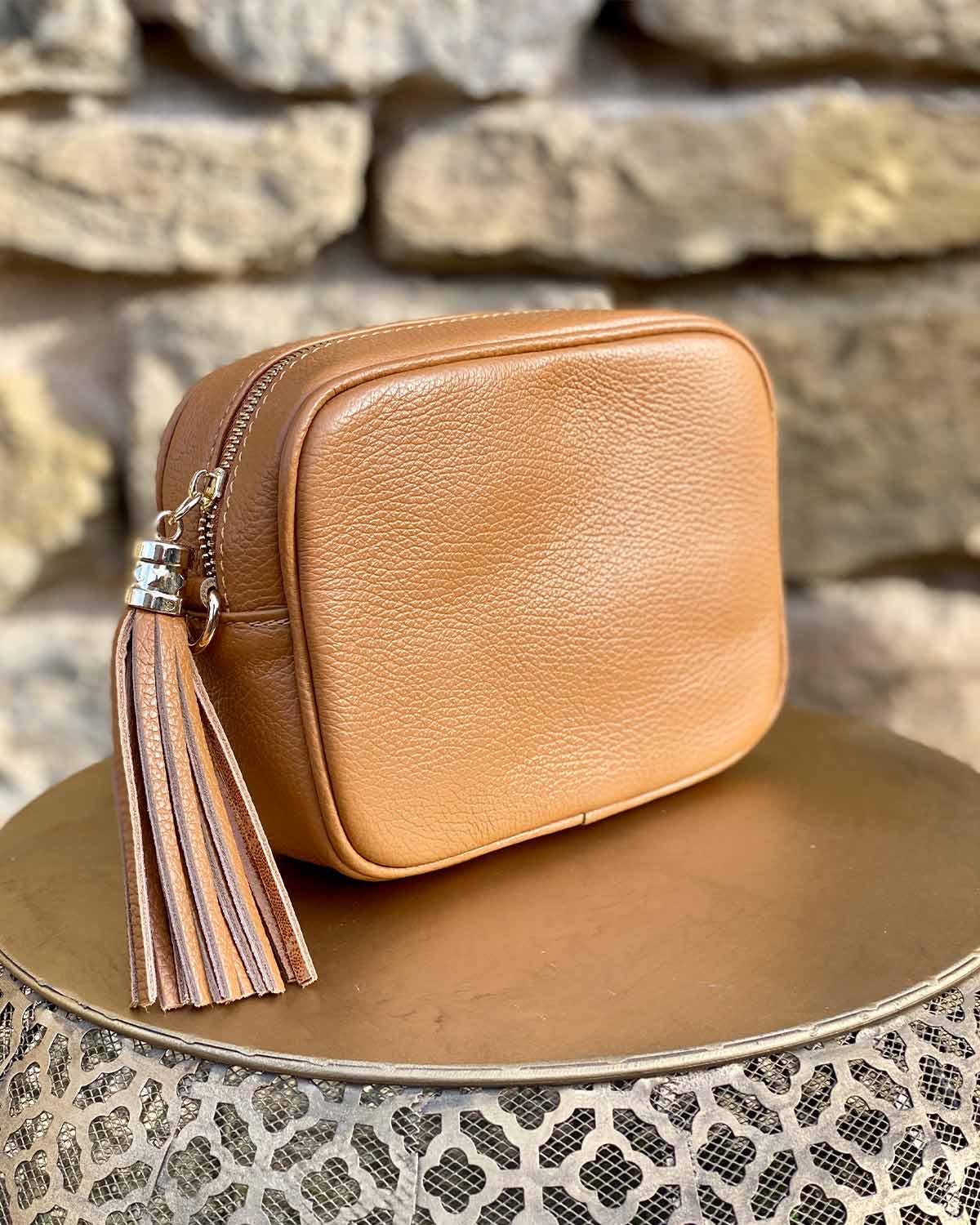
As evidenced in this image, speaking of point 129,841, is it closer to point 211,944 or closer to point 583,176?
point 211,944

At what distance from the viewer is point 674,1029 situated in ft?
1.67

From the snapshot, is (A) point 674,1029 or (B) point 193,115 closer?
(A) point 674,1029

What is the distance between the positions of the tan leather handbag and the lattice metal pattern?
5 centimetres

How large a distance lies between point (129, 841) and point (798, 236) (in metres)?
0.68

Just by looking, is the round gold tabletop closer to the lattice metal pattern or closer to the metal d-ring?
the lattice metal pattern

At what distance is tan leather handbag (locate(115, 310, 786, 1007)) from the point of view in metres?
0.58

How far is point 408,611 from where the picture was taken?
1.98 feet

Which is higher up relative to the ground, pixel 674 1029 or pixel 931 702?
pixel 674 1029

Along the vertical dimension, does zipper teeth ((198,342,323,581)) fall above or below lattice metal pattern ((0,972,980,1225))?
above

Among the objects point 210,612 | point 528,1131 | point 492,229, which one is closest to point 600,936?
point 528,1131

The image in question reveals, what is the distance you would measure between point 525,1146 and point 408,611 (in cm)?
24

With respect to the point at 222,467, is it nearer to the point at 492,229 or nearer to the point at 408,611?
the point at 408,611

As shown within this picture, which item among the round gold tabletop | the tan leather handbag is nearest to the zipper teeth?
the tan leather handbag

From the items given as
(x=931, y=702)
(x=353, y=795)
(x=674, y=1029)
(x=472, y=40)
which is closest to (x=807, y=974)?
(x=674, y=1029)
